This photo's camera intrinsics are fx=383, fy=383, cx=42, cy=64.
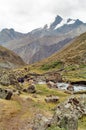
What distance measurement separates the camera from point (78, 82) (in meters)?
163

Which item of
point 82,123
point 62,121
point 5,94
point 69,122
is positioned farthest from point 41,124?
point 5,94

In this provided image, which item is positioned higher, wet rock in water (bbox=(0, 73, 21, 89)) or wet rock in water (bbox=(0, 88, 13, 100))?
wet rock in water (bbox=(0, 73, 21, 89))

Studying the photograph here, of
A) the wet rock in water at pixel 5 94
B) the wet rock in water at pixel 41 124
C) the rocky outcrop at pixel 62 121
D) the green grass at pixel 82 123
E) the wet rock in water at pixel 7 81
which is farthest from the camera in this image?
the wet rock in water at pixel 7 81

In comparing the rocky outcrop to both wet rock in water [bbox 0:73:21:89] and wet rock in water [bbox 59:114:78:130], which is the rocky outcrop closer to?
wet rock in water [bbox 59:114:78:130]

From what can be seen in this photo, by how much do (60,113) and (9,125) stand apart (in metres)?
11.2

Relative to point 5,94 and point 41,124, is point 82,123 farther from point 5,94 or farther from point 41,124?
point 5,94

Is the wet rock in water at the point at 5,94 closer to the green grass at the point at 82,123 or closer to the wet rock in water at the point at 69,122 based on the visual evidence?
the green grass at the point at 82,123

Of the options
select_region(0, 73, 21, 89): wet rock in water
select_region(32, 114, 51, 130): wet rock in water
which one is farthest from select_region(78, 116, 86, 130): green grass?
select_region(0, 73, 21, 89): wet rock in water

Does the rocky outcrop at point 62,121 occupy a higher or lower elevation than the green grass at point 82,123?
higher

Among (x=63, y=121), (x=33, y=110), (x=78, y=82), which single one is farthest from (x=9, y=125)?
(x=78, y=82)

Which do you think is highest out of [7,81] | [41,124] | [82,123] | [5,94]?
[7,81]

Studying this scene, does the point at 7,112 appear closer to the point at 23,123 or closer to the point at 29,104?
the point at 23,123

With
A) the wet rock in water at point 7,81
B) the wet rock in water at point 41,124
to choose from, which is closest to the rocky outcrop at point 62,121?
the wet rock in water at point 41,124

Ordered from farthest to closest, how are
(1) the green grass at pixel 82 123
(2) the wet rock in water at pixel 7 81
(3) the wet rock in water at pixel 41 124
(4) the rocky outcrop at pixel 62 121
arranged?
(2) the wet rock in water at pixel 7 81
(1) the green grass at pixel 82 123
(3) the wet rock in water at pixel 41 124
(4) the rocky outcrop at pixel 62 121
